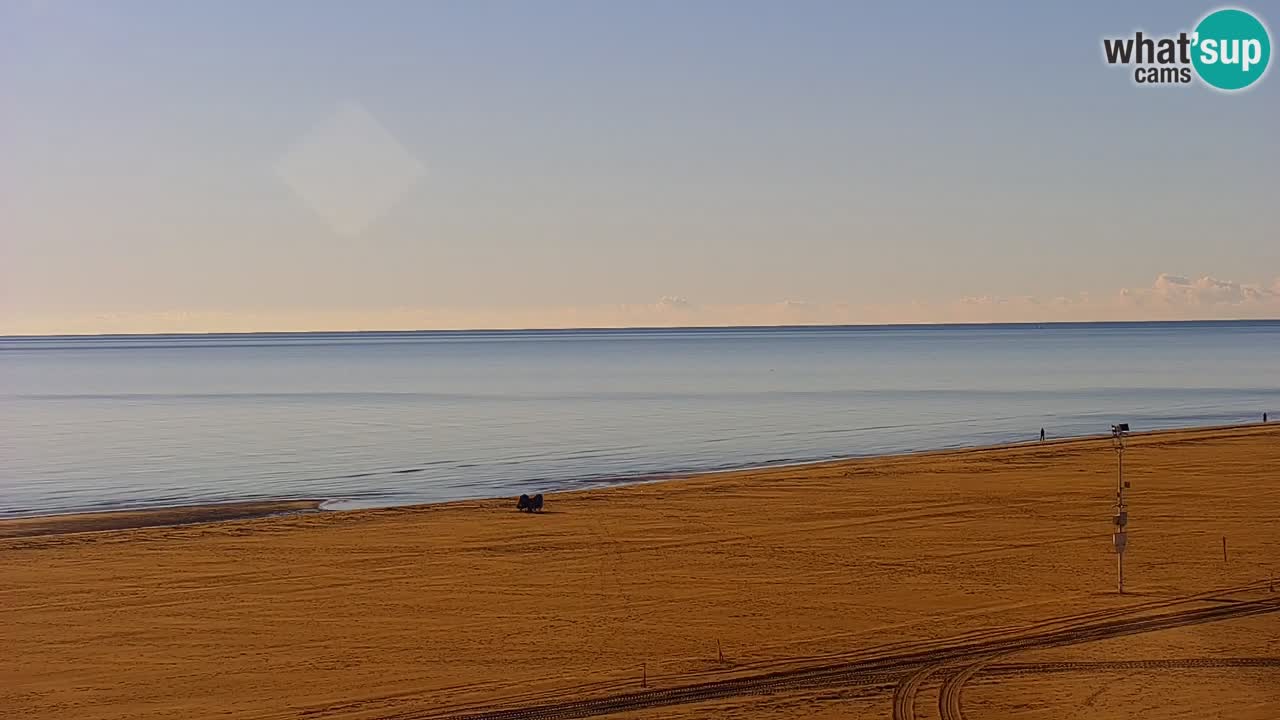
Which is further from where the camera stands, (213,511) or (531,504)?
(213,511)

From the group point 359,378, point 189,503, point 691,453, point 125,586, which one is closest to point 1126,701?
point 125,586

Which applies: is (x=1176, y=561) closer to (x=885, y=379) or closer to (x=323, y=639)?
(x=323, y=639)

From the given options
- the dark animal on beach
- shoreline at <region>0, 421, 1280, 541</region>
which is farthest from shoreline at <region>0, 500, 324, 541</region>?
the dark animal on beach

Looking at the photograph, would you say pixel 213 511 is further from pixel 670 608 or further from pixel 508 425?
pixel 508 425

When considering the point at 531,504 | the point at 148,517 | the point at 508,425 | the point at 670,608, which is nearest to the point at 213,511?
the point at 148,517

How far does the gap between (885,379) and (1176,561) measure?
402ft

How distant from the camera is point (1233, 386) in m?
130

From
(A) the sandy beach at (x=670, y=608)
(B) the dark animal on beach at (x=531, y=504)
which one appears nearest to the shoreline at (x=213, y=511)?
(A) the sandy beach at (x=670, y=608)

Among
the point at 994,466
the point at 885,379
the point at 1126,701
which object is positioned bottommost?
the point at 1126,701

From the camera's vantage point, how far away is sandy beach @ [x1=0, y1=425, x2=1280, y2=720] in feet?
82.8

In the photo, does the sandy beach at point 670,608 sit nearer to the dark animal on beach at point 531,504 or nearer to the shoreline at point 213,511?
the shoreline at point 213,511

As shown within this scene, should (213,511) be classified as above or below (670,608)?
above

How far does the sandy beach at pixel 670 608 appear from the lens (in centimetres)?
2523

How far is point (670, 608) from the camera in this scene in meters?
32.6
